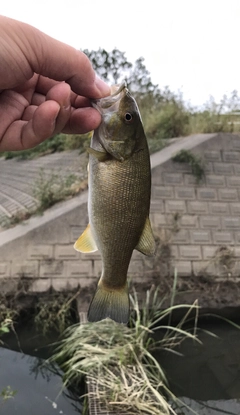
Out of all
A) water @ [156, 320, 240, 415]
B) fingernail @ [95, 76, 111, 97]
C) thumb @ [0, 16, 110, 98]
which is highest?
thumb @ [0, 16, 110, 98]

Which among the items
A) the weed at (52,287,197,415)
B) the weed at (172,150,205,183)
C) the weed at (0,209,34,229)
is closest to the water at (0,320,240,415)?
the weed at (52,287,197,415)

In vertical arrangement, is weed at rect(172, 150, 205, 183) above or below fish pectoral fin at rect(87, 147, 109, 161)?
above

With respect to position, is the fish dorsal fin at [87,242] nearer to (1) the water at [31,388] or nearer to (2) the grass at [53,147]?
(1) the water at [31,388]

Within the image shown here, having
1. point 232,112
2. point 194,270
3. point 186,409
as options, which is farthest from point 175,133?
point 186,409

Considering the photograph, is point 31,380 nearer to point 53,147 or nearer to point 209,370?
point 209,370

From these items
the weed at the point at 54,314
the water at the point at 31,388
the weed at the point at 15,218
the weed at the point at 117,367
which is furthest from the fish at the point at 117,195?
the weed at the point at 15,218

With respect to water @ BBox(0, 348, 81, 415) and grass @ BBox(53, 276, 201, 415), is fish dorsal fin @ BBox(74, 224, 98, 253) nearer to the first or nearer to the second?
grass @ BBox(53, 276, 201, 415)

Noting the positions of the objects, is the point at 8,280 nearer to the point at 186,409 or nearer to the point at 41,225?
the point at 41,225
